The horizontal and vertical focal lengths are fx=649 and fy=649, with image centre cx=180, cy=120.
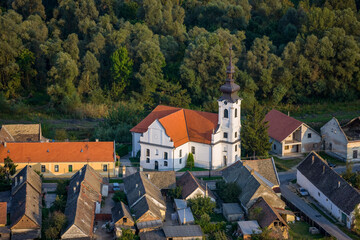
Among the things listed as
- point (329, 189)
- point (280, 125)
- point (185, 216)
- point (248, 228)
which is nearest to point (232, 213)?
point (248, 228)

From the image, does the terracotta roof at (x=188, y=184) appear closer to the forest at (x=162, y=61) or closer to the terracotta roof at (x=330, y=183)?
the terracotta roof at (x=330, y=183)

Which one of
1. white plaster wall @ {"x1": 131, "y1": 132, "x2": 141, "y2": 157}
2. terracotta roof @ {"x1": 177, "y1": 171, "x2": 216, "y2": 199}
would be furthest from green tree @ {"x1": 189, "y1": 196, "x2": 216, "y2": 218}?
white plaster wall @ {"x1": 131, "y1": 132, "x2": 141, "y2": 157}

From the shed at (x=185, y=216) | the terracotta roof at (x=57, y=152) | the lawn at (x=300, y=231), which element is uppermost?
the terracotta roof at (x=57, y=152)

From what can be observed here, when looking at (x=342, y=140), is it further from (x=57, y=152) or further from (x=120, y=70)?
(x=120, y=70)

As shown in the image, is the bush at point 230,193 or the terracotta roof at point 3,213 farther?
the bush at point 230,193

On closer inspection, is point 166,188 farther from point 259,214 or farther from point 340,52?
point 340,52

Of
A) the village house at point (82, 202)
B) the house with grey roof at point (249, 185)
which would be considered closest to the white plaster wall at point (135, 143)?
the village house at point (82, 202)
